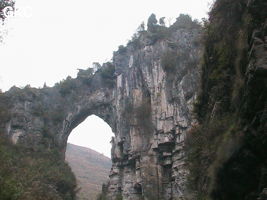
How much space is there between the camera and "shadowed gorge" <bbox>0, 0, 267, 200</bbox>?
937cm

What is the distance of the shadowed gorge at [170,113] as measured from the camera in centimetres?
937

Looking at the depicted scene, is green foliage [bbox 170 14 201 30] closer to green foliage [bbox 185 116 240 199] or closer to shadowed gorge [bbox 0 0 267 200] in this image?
shadowed gorge [bbox 0 0 267 200]

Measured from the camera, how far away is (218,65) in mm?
12734

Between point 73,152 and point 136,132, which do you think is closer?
point 136,132

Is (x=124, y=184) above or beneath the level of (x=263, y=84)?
beneath

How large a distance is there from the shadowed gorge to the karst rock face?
0.10 m

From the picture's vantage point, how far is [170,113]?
32750 millimetres

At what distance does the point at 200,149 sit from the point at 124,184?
22.4 metres

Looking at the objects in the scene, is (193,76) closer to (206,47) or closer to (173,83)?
(173,83)

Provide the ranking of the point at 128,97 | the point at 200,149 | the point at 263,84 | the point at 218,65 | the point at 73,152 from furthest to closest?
the point at 73,152
the point at 128,97
the point at 200,149
the point at 218,65
the point at 263,84

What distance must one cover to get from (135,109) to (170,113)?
14.8 feet

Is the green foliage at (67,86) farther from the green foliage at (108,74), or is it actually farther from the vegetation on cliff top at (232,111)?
the vegetation on cliff top at (232,111)

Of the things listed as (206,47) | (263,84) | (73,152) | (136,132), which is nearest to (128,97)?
(136,132)

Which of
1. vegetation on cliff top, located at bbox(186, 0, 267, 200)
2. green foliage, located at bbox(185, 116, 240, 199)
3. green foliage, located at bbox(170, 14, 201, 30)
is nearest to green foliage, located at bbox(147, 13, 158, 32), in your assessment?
green foliage, located at bbox(170, 14, 201, 30)
